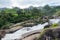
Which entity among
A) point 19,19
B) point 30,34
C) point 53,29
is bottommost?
point 19,19

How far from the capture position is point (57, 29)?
10.4 metres

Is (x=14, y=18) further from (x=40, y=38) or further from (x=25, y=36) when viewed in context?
(x=40, y=38)

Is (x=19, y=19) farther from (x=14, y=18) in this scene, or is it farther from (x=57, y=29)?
(x=57, y=29)

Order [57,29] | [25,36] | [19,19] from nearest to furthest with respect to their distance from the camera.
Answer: [57,29]
[25,36]
[19,19]

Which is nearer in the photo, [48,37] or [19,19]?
[48,37]

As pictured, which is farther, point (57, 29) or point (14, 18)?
point (14, 18)

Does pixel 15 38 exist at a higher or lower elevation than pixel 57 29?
lower

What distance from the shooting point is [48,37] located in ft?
34.6

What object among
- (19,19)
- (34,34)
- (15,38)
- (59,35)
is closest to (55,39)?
(59,35)

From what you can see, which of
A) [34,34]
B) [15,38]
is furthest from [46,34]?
[15,38]

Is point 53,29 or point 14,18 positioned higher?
point 53,29

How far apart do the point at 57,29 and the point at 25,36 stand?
10.3 feet

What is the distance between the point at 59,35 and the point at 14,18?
2005cm

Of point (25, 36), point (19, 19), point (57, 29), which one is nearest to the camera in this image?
point (57, 29)
